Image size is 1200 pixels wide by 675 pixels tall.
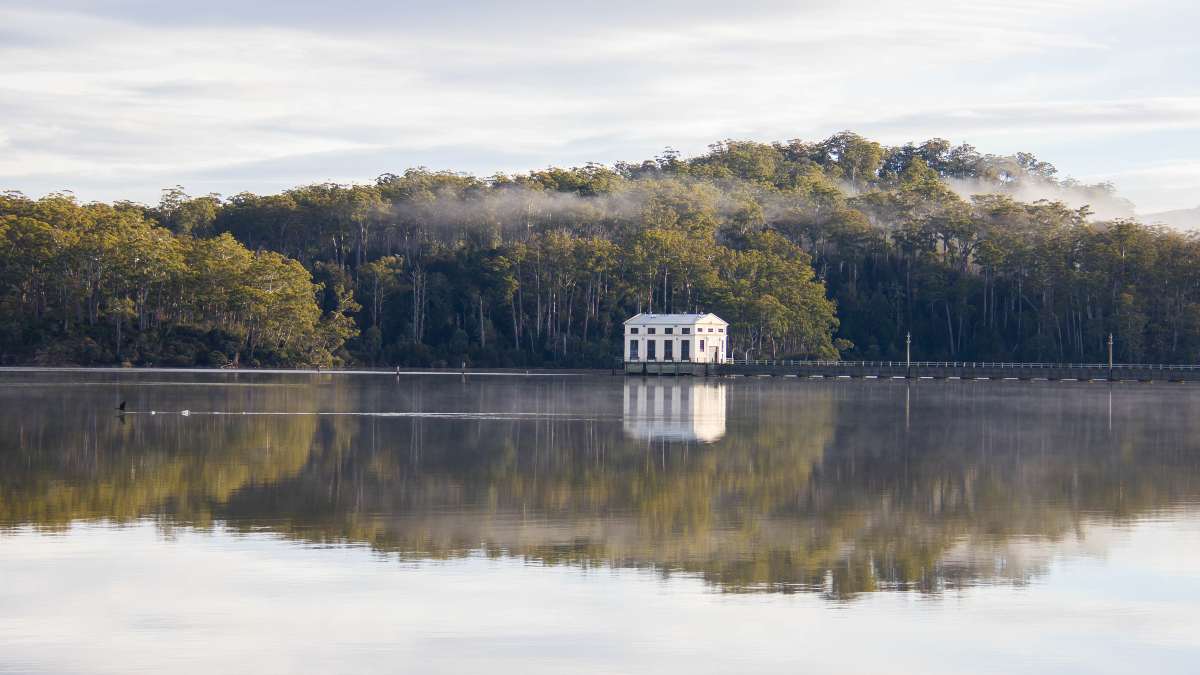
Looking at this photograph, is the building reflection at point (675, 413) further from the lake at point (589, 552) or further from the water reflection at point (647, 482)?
the lake at point (589, 552)

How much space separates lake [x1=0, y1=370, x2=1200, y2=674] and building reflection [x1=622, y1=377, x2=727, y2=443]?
4.56 ft

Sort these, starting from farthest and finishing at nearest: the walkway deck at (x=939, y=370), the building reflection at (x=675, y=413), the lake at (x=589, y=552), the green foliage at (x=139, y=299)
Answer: the green foliage at (x=139, y=299)
the walkway deck at (x=939, y=370)
the building reflection at (x=675, y=413)
the lake at (x=589, y=552)

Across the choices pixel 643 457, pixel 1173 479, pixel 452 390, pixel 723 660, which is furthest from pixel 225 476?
pixel 452 390

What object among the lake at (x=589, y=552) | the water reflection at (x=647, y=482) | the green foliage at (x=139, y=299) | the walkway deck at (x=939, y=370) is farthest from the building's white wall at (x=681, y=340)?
the lake at (x=589, y=552)

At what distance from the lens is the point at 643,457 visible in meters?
37.3

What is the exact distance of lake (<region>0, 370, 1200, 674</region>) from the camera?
49.6ft

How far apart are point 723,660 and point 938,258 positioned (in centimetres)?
14412

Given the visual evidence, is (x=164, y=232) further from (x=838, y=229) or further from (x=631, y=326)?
(x=838, y=229)

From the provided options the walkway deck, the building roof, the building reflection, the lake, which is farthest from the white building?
the lake

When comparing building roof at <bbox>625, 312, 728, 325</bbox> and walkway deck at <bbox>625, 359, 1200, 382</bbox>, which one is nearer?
walkway deck at <bbox>625, 359, 1200, 382</bbox>

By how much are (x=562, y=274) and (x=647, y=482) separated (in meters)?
113

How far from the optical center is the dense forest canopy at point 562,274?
129 metres

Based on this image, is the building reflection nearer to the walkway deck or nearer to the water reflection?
the water reflection

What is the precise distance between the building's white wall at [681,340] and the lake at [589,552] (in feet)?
275
